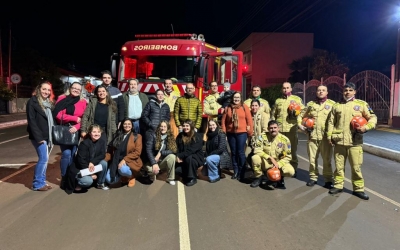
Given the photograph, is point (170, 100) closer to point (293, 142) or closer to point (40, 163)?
point (293, 142)

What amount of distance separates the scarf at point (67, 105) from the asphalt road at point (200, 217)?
1.28 metres

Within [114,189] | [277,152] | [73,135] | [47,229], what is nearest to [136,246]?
[47,229]

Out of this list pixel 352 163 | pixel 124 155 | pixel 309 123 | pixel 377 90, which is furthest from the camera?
pixel 377 90

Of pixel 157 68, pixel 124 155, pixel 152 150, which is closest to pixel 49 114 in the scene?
pixel 124 155

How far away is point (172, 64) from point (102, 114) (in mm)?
2995

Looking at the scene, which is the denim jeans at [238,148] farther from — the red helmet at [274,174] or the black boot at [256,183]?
the red helmet at [274,174]

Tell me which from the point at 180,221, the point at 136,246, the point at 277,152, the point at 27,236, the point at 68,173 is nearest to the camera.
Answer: the point at 136,246

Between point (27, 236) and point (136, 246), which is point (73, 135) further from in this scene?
point (136, 246)

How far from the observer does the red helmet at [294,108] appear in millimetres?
6074

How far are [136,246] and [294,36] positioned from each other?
37636 millimetres

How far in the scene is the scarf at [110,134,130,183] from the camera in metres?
5.44

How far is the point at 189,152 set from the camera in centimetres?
589

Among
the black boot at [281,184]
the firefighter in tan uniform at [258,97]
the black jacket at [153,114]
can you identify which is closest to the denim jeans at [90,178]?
the black jacket at [153,114]

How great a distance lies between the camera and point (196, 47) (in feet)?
26.5
